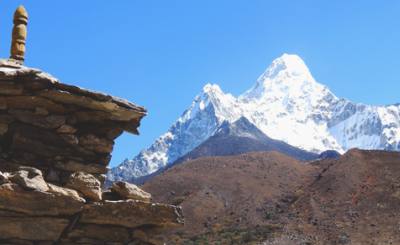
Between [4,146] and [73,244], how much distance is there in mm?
2218

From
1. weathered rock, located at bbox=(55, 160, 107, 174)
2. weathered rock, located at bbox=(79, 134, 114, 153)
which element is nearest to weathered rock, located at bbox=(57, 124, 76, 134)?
weathered rock, located at bbox=(79, 134, 114, 153)

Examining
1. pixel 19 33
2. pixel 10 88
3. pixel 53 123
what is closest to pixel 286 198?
pixel 19 33

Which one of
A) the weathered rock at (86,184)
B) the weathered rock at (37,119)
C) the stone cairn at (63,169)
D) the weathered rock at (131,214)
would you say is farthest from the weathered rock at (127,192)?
the weathered rock at (37,119)

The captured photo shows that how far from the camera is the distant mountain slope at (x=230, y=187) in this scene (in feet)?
267

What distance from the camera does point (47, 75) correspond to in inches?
489

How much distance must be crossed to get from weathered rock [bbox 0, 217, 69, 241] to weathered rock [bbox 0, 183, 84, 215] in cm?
12

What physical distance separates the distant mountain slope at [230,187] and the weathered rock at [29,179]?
65082mm

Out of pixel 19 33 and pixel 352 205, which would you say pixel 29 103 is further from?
pixel 352 205

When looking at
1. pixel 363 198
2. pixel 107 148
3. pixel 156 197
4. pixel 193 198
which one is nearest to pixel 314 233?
pixel 363 198

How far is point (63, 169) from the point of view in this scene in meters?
12.6

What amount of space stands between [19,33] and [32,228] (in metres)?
6.00

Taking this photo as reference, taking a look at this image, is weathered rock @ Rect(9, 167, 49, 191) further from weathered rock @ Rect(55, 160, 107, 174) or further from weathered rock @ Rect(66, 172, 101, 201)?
weathered rock @ Rect(55, 160, 107, 174)

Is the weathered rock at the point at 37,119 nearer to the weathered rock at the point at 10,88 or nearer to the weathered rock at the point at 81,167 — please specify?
the weathered rock at the point at 10,88

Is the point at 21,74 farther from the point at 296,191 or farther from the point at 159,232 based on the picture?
the point at 296,191
